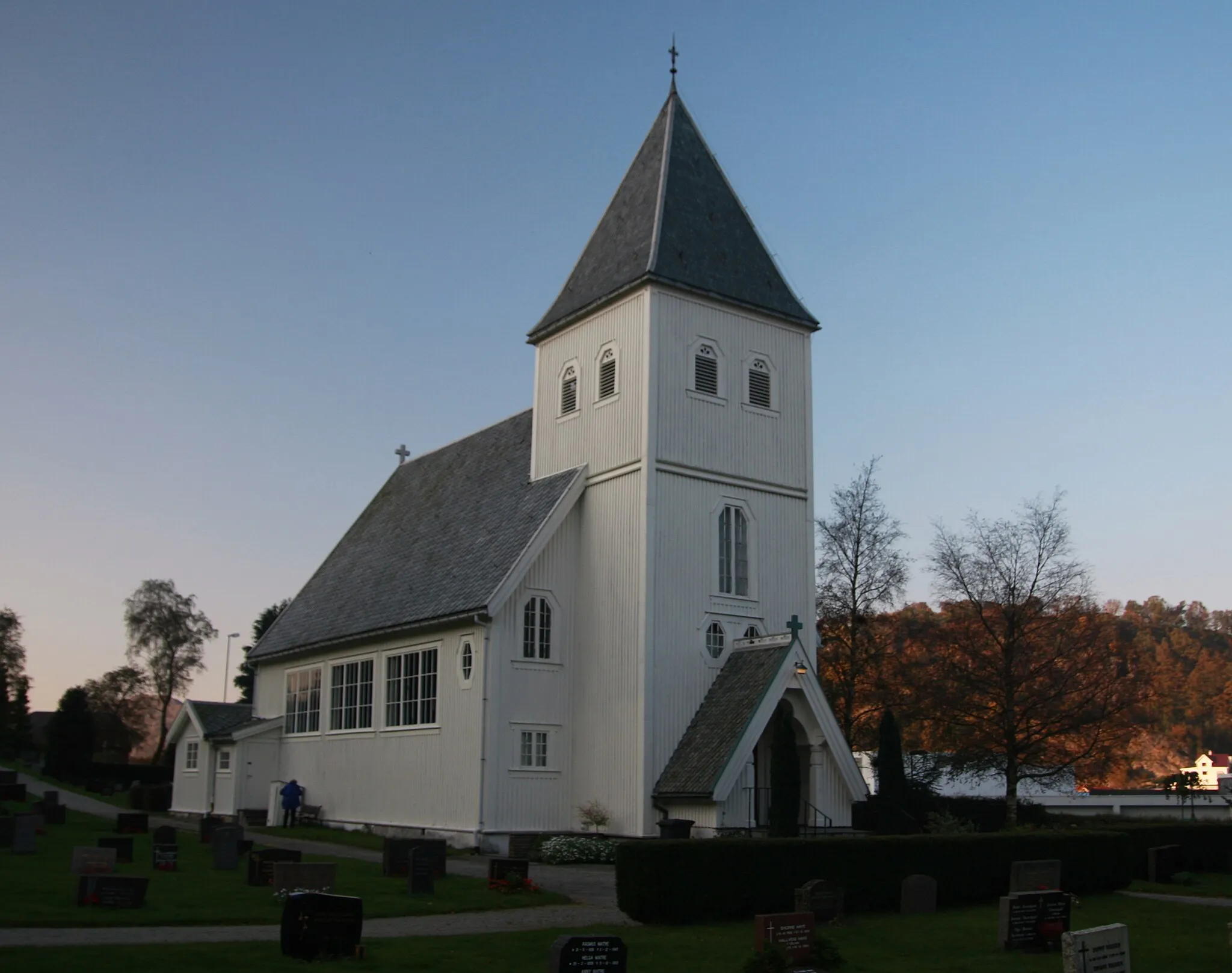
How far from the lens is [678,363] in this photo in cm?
3112

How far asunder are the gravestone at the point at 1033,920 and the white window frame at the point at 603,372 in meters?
16.7

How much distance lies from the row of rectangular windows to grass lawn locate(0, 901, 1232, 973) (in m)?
13.6

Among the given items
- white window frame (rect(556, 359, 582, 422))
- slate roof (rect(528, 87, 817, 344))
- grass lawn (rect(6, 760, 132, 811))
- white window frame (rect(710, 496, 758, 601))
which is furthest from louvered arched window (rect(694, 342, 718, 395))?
→ grass lawn (rect(6, 760, 132, 811))

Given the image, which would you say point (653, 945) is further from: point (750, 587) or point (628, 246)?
point (628, 246)

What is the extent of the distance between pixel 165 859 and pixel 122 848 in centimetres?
175

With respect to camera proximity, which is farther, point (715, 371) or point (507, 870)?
point (715, 371)

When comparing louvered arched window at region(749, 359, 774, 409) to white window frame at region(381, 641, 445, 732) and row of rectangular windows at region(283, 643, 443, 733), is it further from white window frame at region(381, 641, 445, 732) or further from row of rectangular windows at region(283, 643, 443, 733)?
white window frame at region(381, 641, 445, 732)

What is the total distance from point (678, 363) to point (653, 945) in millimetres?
16709

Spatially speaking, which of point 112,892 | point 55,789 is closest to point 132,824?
point 112,892

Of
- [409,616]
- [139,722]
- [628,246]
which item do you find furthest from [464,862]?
[139,722]

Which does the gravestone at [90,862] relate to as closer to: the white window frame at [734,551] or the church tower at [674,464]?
the church tower at [674,464]

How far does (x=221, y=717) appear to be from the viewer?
4359 centimetres

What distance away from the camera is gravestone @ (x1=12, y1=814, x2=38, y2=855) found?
26.5 metres

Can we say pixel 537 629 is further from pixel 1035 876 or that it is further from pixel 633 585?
pixel 1035 876
